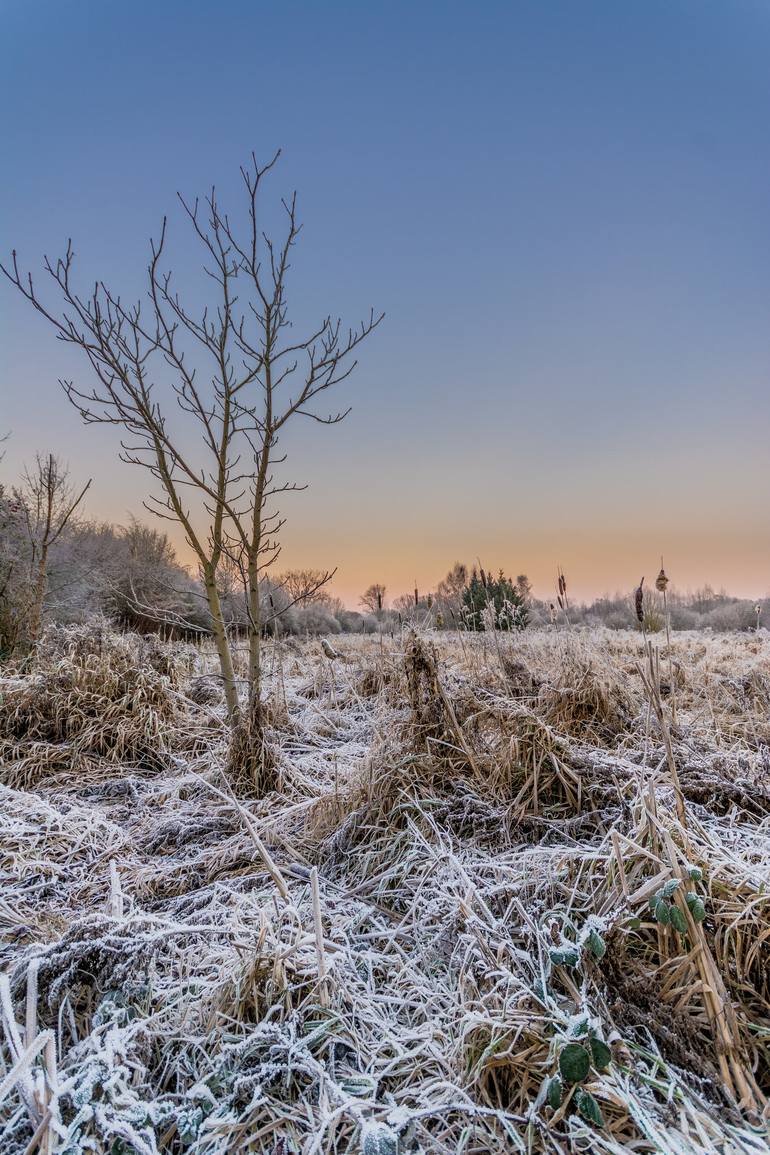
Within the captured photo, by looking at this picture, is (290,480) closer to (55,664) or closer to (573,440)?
(55,664)

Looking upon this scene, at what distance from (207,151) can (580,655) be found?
561 centimetres

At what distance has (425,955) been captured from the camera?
145 cm

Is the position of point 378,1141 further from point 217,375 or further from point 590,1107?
point 217,375

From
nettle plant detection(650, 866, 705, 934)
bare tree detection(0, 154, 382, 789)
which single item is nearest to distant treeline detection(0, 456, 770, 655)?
bare tree detection(0, 154, 382, 789)

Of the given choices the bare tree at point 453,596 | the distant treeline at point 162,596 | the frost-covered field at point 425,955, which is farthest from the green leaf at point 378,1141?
the bare tree at point 453,596

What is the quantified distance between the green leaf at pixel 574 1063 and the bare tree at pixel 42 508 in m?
7.38

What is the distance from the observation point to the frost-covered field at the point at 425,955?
1.00 metres

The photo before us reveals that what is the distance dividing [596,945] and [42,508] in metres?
10.1

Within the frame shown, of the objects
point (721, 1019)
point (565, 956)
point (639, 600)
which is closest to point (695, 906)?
point (721, 1019)

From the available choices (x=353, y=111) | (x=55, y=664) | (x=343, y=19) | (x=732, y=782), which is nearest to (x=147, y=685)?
(x=55, y=664)

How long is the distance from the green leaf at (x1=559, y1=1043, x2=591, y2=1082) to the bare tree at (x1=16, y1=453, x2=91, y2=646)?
7.38 m

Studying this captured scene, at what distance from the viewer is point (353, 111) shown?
28.5ft

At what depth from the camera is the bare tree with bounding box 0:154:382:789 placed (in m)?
3.57

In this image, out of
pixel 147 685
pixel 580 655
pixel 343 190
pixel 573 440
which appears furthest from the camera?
pixel 573 440
